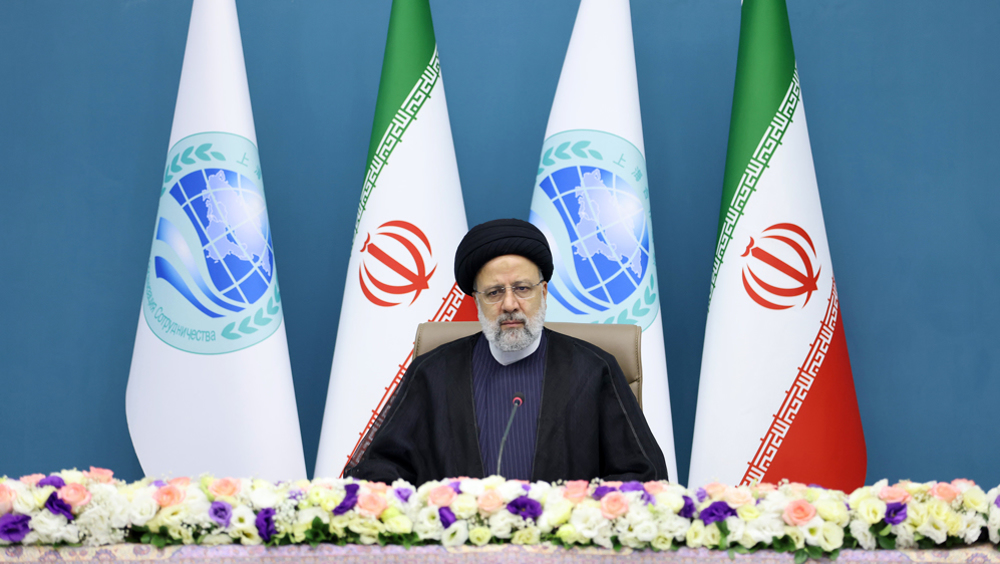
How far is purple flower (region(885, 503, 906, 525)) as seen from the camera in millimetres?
984

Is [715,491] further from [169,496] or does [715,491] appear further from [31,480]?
[31,480]

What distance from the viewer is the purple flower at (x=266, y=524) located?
1.00 m

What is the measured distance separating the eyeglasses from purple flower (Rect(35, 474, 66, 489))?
96 centimetres

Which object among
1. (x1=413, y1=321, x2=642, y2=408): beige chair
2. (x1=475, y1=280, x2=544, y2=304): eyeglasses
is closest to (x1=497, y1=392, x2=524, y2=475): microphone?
(x1=475, y1=280, x2=544, y2=304): eyeglasses

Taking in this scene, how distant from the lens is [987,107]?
2932mm

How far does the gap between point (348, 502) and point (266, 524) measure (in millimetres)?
121

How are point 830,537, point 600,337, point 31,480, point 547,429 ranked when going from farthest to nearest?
point 600,337 < point 547,429 < point 31,480 < point 830,537

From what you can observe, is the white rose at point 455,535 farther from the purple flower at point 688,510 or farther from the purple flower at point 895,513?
the purple flower at point 895,513

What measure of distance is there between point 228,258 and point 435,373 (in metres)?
1.13

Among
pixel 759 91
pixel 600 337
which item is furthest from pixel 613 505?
pixel 759 91

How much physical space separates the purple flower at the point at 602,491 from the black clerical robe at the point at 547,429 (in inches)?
19.5

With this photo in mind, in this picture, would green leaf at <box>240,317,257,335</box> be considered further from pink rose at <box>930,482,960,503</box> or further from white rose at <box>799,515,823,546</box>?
pink rose at <box>930,482,960,503</box>

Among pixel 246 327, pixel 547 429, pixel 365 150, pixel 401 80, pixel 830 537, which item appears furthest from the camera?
pixel 365 150

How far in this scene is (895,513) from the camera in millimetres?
988
